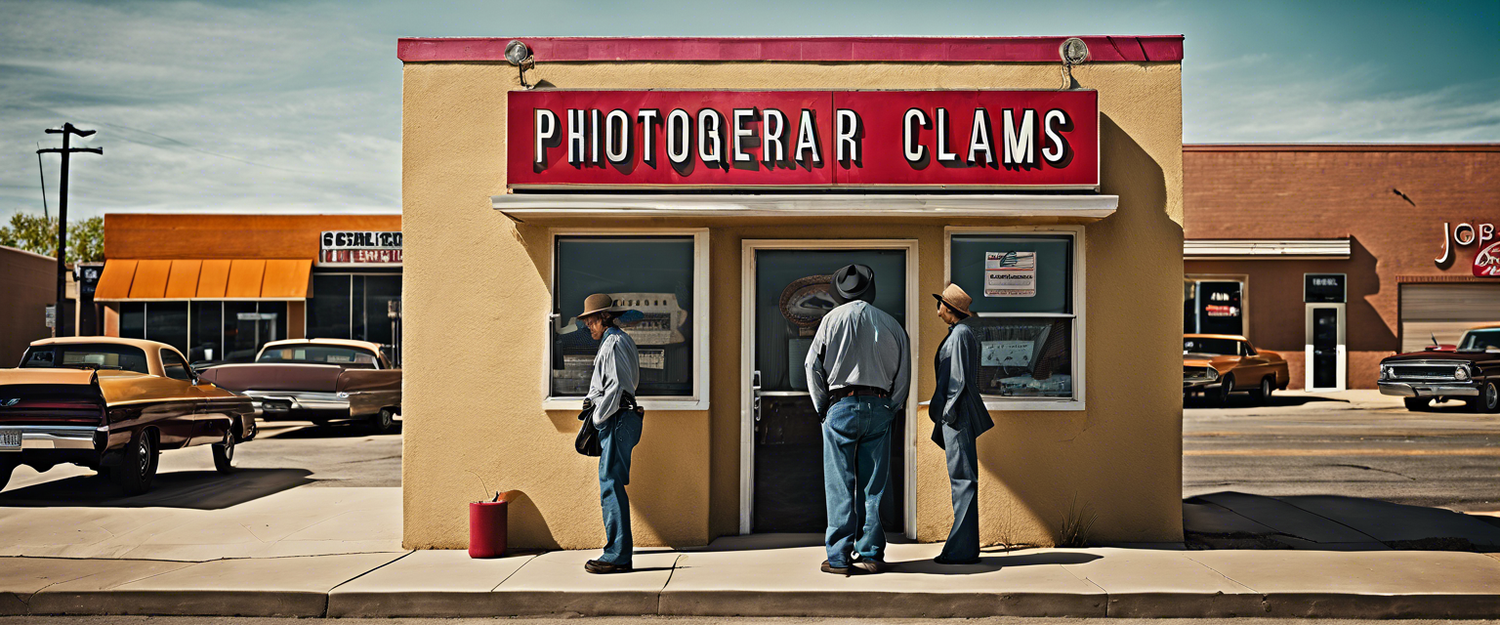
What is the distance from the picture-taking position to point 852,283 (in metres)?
6.29

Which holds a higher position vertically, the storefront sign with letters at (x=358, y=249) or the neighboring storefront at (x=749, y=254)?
the storefront sign with letters at (x=358, y=249)

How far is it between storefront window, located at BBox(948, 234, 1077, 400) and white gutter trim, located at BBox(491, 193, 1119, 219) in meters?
0.52

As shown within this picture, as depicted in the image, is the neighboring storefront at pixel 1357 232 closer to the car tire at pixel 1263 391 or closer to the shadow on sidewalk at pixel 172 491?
the car tire at pixel 1263 391

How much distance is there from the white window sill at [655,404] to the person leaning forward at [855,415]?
1.02m

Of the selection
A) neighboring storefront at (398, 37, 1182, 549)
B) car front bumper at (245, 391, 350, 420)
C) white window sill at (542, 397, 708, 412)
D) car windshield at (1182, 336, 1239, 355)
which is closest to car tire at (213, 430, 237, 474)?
car front bumper at (245, 391, 350, 420)

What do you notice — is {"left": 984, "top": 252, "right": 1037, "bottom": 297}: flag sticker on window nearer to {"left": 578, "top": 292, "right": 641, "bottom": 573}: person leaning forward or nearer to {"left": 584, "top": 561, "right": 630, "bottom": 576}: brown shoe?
{"left": 578, "top": 292, "right": 641, "bottom": 573}: person leaning forward

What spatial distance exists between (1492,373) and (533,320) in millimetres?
19828

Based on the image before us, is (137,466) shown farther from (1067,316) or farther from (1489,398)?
(1489,398)

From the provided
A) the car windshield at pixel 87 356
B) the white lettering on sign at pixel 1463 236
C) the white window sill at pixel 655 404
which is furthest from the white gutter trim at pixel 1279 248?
the car windshield at pixel 87 356

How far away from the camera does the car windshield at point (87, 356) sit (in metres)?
11.9

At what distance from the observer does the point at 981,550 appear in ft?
22.5

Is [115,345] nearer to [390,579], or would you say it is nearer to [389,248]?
[390,579]

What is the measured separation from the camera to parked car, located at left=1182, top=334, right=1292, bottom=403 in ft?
70.4

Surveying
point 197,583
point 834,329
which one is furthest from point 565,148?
point 197,583
